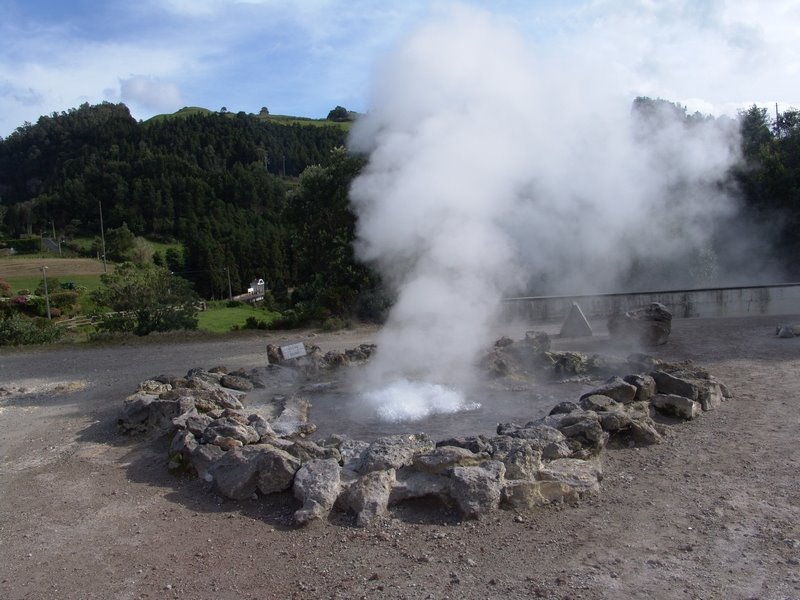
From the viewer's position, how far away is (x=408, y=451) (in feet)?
22.5

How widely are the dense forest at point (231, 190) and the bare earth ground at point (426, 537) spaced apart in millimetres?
12932

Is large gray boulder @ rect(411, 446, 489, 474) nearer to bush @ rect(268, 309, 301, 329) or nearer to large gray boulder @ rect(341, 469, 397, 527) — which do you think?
large gray boulder @ rect(341, 469, 397, 527)

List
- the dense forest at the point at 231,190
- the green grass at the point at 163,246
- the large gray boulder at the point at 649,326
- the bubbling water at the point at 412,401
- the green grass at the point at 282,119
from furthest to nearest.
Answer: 1. the green grass at the point at 282,119
2. the green grass at the point at 163,246
3. the dense forest at the point at 231,190
4. the large gray boulder at the point at 649,326
5. the bubbling water at the point at 412,401

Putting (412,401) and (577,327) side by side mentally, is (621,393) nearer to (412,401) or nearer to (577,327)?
(412,401)

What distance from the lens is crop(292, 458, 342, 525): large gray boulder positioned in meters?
5.83

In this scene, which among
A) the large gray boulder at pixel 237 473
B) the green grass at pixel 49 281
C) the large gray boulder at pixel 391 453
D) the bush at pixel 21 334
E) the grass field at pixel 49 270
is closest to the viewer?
the large gray boulder at pixel 237 473

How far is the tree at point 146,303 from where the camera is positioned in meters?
20.0

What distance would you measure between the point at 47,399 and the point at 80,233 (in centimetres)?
7433

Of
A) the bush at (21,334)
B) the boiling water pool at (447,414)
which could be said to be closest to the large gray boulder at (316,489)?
the boiling water pool at (447,414)

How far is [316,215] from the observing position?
23188 mm

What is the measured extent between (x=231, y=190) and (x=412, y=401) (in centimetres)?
7590

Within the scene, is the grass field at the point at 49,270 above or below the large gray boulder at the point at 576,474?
above

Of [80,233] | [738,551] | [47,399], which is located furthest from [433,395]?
[80,233]

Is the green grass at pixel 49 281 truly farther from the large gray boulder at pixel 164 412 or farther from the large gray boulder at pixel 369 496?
the large gray boulder at pixel 369 496
